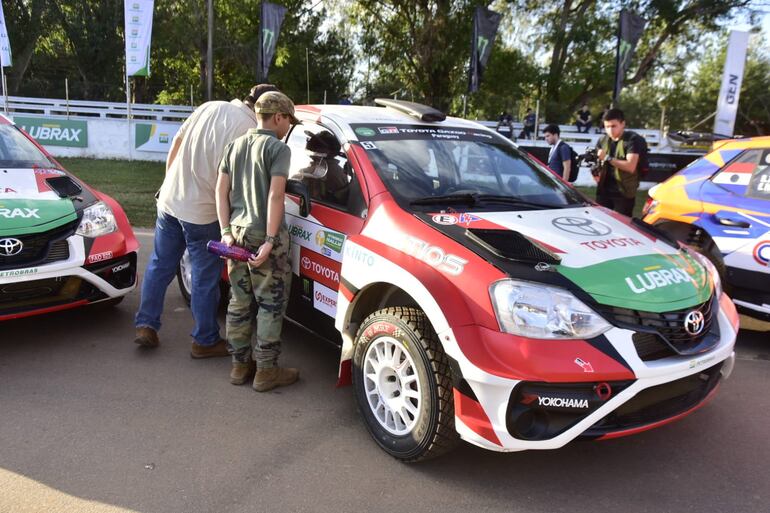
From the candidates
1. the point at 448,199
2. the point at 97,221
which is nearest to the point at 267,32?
the point at 97,221

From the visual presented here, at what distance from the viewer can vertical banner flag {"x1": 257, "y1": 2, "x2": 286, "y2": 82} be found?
1892 cm

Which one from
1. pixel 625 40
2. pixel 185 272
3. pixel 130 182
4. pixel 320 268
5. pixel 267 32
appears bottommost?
pixel 130 182

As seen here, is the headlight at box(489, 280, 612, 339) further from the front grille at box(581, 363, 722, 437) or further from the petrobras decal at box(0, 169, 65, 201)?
the petrobras decal at box(0, 169, 65, 201)

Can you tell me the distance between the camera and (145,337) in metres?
4.23

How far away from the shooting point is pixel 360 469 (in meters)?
2.91

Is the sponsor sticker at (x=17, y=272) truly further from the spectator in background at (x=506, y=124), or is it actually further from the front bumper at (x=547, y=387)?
the spectator in background at (x=506, y=124)

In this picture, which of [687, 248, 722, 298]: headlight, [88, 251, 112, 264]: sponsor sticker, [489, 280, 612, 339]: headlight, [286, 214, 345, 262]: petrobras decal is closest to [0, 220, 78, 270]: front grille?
[88, 251, 112, 264]: sponsor sticker

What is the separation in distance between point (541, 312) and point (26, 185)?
376 centimetres

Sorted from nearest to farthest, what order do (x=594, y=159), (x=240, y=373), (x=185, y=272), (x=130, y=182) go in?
(x=240, y=373) < (x=185, y=272) < (x=594, y=159) < (x=130, y=182)

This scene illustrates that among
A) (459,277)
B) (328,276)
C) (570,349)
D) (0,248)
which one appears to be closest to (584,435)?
(570,349)

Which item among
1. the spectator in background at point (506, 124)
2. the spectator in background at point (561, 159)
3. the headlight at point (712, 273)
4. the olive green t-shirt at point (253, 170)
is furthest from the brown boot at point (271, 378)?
the spectator in background at point (506, 124)

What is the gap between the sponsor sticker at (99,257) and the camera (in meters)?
4.20

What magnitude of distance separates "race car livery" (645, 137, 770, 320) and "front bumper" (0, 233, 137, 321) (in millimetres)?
4319

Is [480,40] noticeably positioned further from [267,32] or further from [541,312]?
[541,312]
